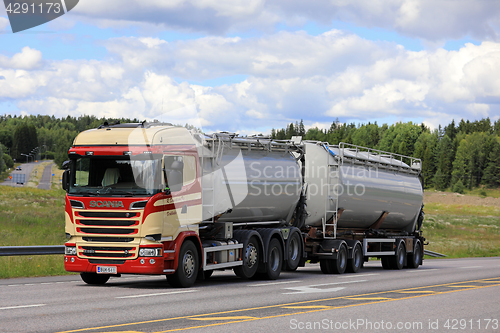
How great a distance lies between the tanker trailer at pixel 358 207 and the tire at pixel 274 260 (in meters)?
2.33

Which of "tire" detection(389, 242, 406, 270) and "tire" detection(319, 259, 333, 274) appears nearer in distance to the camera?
"tire" detection(319, 259, 333, 274)

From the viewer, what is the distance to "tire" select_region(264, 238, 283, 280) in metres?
17.6

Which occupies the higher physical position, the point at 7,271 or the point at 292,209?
the point at 292,209

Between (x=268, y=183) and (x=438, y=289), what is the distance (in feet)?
18.0

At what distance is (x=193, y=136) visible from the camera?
15.6m

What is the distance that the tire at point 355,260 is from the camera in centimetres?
2198

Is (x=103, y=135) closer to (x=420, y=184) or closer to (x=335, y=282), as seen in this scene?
(x=335, y=282)

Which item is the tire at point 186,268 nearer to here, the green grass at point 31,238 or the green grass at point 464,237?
the green grass at point 31,238

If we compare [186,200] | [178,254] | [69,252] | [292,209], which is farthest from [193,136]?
[292,209]

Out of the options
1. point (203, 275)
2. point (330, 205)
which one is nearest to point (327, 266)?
point (330, 205)

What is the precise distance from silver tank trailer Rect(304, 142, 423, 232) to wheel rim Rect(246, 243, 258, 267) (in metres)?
3.59

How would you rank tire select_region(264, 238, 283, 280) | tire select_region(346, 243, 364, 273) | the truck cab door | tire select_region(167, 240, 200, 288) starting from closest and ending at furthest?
1. the truck cab door
2. tire select_region(167, 240, 200, 288)
3. tire select_region(264, 238, 283, 280)
4. tire select_region(346, 243, 364, 273)

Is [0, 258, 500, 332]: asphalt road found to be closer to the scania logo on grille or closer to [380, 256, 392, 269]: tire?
the scania logo on grille

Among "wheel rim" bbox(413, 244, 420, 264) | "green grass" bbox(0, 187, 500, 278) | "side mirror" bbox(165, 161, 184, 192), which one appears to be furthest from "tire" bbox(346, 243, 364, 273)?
"green grass" bbox(0, 187, 500, 278)
